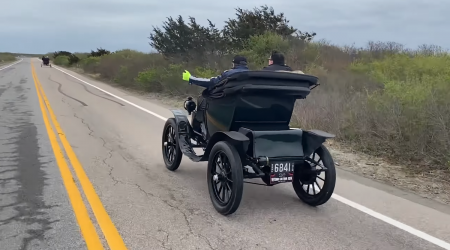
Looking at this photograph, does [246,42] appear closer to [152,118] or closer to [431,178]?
[152,118]

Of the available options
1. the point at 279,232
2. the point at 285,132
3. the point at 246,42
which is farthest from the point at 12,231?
the point at 246,42

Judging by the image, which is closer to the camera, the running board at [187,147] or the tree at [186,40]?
the running board at [187,147]

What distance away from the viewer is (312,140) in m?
5.41

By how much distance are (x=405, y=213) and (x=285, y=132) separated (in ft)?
5.72

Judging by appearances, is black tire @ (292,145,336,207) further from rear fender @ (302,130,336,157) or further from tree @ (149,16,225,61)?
tree @ (149,16,225,61)

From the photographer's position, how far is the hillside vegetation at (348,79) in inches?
313

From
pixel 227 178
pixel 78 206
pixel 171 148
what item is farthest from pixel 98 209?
pixel 171 148

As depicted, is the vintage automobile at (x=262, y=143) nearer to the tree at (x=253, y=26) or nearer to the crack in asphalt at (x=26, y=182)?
the crack in asphalt at (x=26, y=182)

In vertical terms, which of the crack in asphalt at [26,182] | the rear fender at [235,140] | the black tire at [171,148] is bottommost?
the crack in asphalt at [26,182]

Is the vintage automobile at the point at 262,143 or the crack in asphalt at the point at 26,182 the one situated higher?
the vintage automobile at the point at 262,143

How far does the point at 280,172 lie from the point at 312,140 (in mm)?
594

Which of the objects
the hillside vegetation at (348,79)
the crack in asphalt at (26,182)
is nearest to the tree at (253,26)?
the hillside vegetation at (348,79)

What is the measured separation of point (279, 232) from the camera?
470 cm

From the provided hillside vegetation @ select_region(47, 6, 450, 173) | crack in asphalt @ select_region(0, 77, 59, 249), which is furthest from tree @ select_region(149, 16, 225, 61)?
crack in asphalt @ select_region(0, 77, 59, 249)
